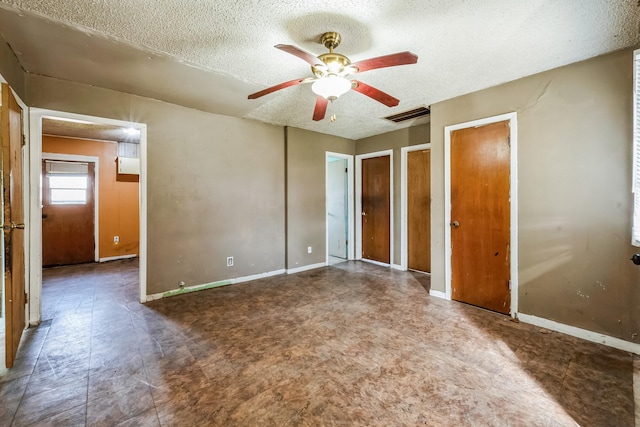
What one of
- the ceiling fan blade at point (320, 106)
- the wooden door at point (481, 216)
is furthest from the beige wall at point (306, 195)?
the wooden door at point (481, 216)

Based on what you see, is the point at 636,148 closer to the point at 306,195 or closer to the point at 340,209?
the point at 306,195

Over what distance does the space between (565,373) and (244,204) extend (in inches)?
149

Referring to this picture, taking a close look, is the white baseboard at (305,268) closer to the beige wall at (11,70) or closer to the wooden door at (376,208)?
the wooden door at (376,208)

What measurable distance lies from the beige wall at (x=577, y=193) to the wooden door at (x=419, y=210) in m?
1.57

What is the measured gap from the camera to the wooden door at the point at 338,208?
18.1 ft

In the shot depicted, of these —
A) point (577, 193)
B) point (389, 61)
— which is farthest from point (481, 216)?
point (389, 61)

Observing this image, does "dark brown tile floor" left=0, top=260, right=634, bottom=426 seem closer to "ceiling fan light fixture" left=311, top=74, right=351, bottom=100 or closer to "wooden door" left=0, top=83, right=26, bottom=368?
"wooden door" left=0, top=83, right=26, bottom=368

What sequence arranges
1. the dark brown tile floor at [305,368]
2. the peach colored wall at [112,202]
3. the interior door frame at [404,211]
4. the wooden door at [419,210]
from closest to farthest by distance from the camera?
the dark brown tile floor at [305,368] < the wooden door at [419,210] < the interior door frame at [404,211] < the peach colored wall at [112,202]

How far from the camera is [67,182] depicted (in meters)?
5.14

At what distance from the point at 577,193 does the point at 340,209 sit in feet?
12.4

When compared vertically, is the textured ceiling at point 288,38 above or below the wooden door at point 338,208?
above

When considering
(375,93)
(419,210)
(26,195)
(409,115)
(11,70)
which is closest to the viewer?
(375,93)

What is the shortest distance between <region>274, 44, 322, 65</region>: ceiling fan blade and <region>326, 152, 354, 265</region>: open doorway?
10.9 ft

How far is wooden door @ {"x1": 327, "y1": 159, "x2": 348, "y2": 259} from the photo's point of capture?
553cm
